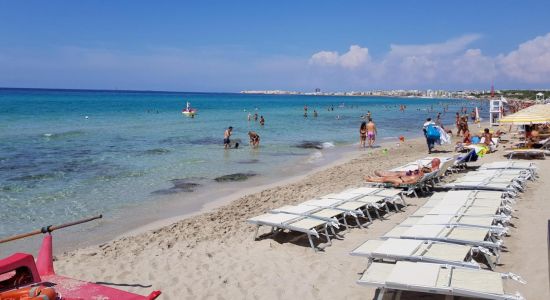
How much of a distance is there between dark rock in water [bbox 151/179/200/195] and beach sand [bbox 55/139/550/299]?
2.92 meters

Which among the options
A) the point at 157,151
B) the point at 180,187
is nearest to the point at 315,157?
the point at 157,151

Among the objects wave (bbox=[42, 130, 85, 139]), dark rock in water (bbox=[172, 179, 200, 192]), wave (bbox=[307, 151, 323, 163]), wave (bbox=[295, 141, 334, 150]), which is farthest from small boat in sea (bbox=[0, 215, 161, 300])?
wave (bbox=[42, 130, 85, 139])

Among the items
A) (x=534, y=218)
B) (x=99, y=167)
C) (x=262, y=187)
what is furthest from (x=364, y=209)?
(x=99, y=167)

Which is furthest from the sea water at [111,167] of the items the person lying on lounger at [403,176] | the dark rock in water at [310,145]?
the person lying on lounger at [403,176]

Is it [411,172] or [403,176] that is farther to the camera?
[411,172]

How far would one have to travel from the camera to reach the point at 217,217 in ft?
28.6

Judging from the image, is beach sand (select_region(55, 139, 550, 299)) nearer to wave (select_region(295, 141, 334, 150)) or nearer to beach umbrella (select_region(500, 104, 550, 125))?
beach umbrella (select_region(500, 104, 550, 125))

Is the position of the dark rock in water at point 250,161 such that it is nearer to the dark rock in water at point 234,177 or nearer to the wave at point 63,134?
the dark rock in water at point 234,177

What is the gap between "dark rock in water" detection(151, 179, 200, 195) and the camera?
11538mm

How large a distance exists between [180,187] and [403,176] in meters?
6.00

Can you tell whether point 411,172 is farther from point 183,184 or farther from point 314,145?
point 314,145

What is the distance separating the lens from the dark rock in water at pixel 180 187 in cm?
1154

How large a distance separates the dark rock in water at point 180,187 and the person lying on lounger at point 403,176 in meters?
4.87

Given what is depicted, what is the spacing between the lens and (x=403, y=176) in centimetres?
1001
